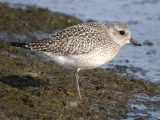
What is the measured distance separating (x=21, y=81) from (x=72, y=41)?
152cm

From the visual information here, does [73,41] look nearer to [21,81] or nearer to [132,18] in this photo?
[21,81]

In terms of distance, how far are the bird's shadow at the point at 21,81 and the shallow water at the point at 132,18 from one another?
2613 millimetres

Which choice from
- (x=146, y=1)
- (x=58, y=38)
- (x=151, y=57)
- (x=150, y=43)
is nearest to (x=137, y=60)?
(x=151, y=57)

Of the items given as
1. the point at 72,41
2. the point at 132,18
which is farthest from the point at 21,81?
the point at 132,18

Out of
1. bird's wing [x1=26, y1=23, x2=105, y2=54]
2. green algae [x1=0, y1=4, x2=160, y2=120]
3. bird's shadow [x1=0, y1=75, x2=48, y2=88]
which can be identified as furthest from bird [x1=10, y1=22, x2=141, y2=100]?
bird's shadow [x1=0, y1=75, x2=48, y2=88]

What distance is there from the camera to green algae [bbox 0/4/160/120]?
279 inches

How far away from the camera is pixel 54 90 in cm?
793

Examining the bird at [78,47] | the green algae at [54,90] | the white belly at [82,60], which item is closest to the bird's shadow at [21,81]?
the green algae at [54,90]

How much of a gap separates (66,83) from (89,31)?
4.77 ft

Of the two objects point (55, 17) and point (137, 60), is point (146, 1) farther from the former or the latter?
point (137, 60)

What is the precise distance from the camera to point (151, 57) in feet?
38.7

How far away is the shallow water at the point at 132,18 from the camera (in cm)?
1098

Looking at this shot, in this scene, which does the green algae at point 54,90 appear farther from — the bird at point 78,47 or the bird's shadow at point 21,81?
the bird at point 78,47

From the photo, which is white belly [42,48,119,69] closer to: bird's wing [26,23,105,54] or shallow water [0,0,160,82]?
bird's wing [26,23,105,54]
